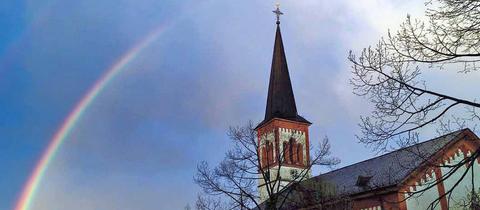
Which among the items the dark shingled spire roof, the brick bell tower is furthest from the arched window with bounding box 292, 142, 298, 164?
the dark shingled spire roof

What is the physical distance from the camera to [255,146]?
24.7m

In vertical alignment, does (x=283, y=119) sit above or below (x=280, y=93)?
below

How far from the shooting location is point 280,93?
52062mm

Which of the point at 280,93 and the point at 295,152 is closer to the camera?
the point at 295,152

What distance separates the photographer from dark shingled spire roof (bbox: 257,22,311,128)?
167 ft

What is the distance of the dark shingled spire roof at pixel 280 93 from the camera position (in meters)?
51.0

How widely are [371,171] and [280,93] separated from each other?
68.3 ft

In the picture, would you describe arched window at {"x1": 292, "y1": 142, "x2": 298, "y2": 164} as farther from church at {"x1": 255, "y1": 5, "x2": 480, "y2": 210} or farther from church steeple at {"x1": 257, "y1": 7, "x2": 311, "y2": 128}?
church steeple at {"x1": 257, "y1": 7, "x2": 311, "y2": 128}

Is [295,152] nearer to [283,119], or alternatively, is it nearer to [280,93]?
[283,119]

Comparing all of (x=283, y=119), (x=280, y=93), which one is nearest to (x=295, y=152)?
(x=283, y=119)

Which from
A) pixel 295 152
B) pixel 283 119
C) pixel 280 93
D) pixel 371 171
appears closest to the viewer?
pixel 371 171

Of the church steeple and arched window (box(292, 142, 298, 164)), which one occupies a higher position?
the church steeple

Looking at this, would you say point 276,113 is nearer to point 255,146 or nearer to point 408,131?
point 255,146

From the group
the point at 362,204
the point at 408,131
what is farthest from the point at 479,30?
the point at 362,204
